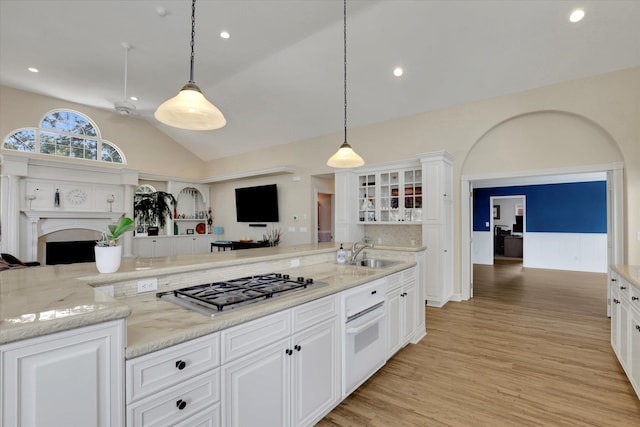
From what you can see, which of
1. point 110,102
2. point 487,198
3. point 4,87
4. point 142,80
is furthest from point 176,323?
point 487,198

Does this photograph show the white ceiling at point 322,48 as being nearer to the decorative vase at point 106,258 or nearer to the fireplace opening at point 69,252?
the fireplace opening at point 69,252

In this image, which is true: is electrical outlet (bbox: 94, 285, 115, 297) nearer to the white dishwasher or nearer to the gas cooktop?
the gas cooktop

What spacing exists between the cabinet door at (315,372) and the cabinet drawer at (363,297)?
18cm

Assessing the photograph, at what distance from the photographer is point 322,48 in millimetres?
4512

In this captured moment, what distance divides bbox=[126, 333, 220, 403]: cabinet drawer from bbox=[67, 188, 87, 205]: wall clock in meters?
7.23

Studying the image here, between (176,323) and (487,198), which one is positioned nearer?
(176,323)

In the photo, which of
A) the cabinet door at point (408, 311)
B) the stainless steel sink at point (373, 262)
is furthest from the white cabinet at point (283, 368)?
the stainless steel sink at point (373, 262)

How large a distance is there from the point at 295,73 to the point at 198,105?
3.57m

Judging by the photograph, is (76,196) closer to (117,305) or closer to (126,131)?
(126,131)

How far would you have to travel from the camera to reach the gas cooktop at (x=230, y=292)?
1.52m

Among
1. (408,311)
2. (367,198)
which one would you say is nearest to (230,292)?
(408,311)

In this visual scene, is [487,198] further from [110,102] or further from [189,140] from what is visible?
[110,102]

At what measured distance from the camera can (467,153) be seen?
4.94m

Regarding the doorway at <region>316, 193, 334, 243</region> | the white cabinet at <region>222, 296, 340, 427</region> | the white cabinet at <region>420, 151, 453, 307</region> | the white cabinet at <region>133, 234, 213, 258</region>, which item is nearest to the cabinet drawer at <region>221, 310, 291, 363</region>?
the white cabinet at <region>222, 296, 340, 427</region>
